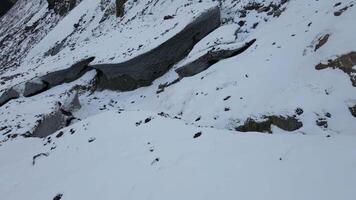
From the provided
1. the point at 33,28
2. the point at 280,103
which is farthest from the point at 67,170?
the point at 33,28

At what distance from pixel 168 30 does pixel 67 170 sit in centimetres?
843

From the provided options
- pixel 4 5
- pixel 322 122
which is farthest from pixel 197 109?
pixel 4 5

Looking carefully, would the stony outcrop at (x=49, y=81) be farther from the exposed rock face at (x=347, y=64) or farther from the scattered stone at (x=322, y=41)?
the exposed rock face at (x=347, y=64)

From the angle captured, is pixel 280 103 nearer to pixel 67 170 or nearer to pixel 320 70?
pixel 320 70

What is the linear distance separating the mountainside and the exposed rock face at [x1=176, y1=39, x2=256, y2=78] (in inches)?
1.5

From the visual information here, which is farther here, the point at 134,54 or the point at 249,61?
the point at 134,54

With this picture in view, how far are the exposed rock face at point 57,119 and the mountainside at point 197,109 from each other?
0.06 metres

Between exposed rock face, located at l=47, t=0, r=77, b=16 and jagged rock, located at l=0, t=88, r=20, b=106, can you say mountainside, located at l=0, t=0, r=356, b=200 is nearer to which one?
jagged rock, located at l=0, t=88, r=20, b=106

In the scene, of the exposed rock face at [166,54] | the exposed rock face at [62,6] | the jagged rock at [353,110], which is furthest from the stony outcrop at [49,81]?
the exposed rock face at [62,6]

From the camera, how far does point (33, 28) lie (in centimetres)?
3403

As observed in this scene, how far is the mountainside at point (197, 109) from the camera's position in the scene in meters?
6.26

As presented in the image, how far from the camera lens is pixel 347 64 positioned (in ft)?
26.6

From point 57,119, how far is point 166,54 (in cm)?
493

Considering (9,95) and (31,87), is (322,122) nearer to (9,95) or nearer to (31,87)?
(31,87)
